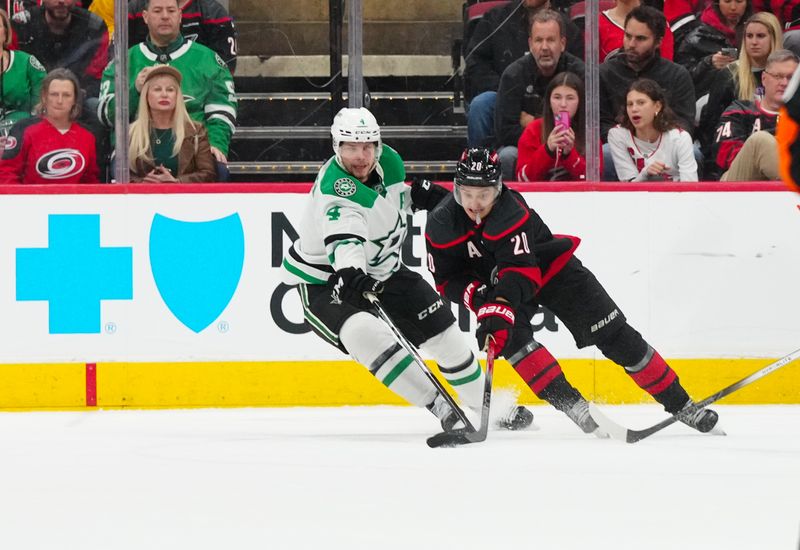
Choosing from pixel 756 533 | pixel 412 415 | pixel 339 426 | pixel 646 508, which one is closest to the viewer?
pixel 756 533

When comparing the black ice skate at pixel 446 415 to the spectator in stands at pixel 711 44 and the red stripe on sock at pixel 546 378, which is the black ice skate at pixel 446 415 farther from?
the spectator in stands at pixel 711 44

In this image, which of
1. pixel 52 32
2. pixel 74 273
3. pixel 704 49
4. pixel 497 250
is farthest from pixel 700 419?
pixel 52 32

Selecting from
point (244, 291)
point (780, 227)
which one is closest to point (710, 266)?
point (780, 227)

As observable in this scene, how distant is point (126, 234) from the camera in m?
5.02

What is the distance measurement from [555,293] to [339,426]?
922 millimetres

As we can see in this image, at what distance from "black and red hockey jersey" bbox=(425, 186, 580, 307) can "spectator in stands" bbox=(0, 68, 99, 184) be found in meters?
1.56

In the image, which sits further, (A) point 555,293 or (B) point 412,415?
(B) point 412,415

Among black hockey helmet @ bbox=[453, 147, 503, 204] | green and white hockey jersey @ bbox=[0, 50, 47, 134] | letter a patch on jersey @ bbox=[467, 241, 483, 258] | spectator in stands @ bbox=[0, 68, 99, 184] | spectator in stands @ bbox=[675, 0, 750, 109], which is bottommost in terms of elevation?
letter a patch on jersey @ bbox=[467, 241, 483, 258]

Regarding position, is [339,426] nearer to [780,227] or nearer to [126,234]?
[126,234]

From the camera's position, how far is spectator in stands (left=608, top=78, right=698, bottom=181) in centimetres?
510

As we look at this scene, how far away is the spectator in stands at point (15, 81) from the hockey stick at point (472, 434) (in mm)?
2125

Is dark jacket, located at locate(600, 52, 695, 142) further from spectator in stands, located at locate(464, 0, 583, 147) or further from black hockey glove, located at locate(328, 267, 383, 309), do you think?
black hockey glove, located at locate(328, 267, 383, 309)

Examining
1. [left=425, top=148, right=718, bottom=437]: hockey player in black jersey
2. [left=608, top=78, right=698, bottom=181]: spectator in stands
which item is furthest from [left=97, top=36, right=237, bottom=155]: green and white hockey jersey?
[left=608, top=78, right=698, bottom=181]: spectator in stands

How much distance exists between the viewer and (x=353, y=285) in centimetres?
389
